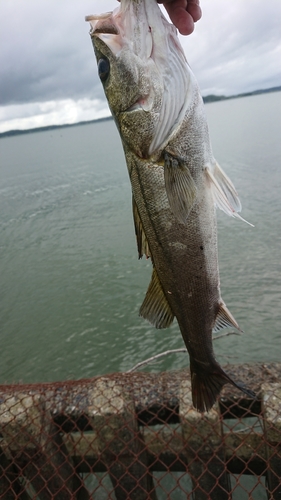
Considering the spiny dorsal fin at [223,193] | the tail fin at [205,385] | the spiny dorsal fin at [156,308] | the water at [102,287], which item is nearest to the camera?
the spiny dorsal fin at [223,193]

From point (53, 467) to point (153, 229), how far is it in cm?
253

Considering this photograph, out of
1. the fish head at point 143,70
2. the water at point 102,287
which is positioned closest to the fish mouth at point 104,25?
the fish head at point 143,70

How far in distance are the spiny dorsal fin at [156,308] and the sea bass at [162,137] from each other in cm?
20

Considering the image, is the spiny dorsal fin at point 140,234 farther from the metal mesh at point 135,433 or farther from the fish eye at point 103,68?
the metal mesh at point 135,433

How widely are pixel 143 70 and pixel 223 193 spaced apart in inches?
31.7

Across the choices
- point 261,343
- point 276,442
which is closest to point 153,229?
point 276,442

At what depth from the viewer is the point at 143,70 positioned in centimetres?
207

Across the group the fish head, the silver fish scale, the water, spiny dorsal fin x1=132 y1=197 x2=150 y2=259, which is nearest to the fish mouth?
the fish head

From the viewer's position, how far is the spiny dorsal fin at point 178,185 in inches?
79.8

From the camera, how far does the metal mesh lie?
310 centimetres

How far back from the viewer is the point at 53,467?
133 inches

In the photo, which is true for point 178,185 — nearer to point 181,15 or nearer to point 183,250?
point 183,250

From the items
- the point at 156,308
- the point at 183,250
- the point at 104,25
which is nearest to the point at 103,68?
the point at 104,25

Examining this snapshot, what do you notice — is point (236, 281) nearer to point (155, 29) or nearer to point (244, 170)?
point (155, 29)
